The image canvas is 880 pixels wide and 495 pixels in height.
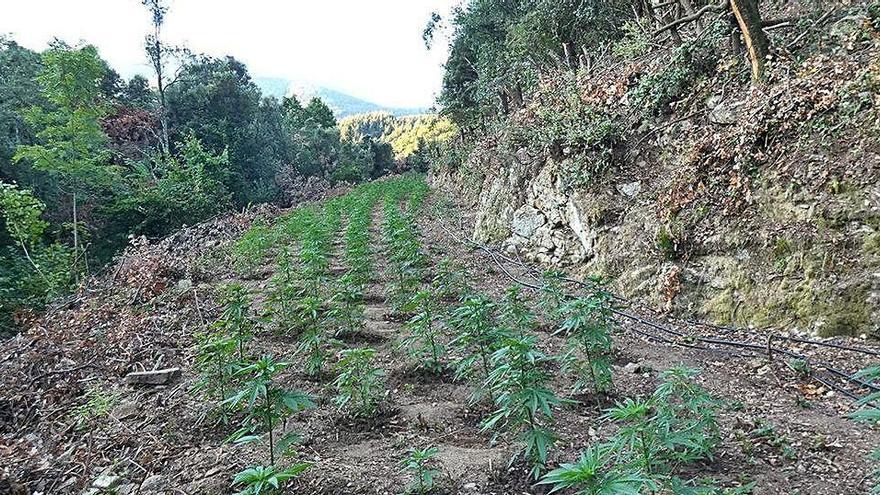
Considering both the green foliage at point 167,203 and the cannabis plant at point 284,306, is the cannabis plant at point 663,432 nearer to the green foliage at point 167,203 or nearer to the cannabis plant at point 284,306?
the cannabis plant at point 284,306

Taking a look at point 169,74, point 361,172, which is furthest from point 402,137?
point 169,74

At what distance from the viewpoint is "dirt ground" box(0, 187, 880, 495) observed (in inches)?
120

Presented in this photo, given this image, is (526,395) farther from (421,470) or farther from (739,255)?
(739,255)

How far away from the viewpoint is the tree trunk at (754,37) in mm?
5996

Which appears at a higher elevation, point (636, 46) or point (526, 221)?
point (636, 46)

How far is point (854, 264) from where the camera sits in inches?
171

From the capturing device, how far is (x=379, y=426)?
3.81 m

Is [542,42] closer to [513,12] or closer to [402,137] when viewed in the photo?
[513,12]

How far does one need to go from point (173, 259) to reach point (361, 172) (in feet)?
89.7

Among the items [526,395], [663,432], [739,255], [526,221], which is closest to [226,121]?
[526,221]

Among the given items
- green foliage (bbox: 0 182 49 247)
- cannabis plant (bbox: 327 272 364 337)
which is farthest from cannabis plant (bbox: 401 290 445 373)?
green foliage (bbox: 0 182 49 247)

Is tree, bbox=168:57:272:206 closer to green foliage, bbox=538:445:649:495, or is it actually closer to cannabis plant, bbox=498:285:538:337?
cannabis plant, bbox=498:285:538:337

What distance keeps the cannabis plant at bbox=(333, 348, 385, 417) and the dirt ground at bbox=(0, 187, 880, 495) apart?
112 millimetres

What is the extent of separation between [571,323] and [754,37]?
4.95 metres
